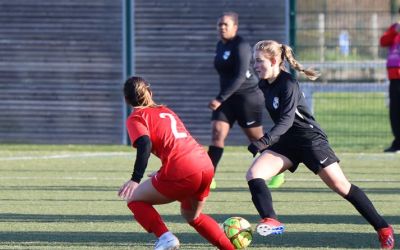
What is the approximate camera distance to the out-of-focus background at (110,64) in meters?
17.9

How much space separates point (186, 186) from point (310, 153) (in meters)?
1.35

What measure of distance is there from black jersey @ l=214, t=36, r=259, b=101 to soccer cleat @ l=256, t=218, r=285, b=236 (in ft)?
16.0

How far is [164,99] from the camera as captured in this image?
1797cm

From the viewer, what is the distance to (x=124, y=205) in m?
10.9

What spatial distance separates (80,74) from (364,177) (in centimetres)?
611

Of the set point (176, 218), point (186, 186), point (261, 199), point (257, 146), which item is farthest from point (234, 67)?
point (186, 186)

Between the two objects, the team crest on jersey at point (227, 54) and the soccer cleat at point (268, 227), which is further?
the team crest on jersey at point (227, 54)

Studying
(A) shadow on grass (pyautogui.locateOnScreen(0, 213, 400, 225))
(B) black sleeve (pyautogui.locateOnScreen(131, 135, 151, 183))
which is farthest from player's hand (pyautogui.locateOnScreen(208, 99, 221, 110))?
(B) black sleeve (pyautogui.locateOnScreen(131, 135, 151, 183))

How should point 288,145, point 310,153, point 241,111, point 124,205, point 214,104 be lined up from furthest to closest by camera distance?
point 241,111, point 214,104, point 124,205, point 288,145, point 310,153

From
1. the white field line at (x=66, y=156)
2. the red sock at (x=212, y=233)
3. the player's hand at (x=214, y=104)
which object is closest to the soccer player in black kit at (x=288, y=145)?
the red sock at (x=212, y=233)

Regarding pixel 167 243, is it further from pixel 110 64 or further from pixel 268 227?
pixel 110 64

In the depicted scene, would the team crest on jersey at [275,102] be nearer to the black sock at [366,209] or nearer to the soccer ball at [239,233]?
the black sock at [366,209]

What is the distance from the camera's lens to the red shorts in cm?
761

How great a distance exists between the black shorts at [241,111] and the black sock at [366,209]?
4.78 metres
